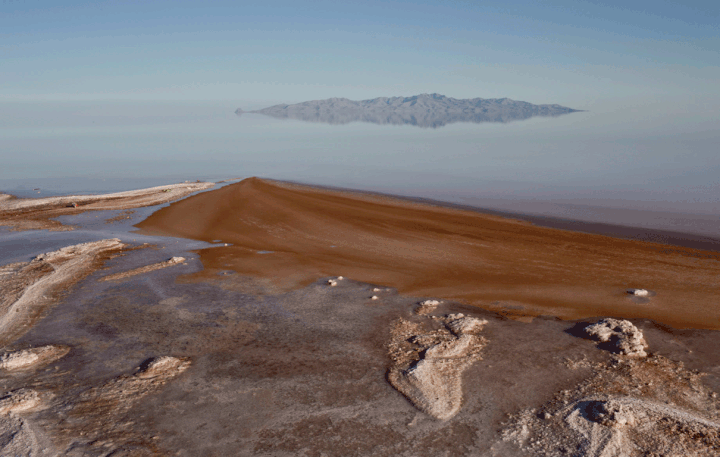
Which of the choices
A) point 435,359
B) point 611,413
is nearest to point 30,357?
point 435,359

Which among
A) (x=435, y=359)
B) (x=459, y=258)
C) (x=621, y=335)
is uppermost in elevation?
(x=459, y=258)

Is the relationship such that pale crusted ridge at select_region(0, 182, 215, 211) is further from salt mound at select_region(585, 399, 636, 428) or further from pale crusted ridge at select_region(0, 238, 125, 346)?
salt mound at select_region(585, 399, 636, 428)

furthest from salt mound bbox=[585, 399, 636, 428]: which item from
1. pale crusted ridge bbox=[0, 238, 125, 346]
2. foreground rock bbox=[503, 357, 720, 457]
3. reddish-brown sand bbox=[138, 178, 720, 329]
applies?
pale crusted ridge bbox=[0, 238, 125, 346]

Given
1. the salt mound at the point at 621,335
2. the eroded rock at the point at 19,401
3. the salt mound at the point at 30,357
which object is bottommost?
the eroded rock at the point at 19,401

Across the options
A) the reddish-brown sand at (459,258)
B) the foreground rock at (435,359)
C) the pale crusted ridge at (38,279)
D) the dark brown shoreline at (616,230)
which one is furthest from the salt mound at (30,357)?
the dark brown shoreline at (616,230)

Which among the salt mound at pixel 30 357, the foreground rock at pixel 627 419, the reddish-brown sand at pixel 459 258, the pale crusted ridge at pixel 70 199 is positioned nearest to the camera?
the foreground rock at pixel 627 419

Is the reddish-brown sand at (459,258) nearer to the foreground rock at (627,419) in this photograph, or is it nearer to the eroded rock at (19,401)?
the foreground rock at (627,419)

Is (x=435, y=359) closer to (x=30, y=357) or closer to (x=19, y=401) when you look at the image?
(x=19, y=401)
